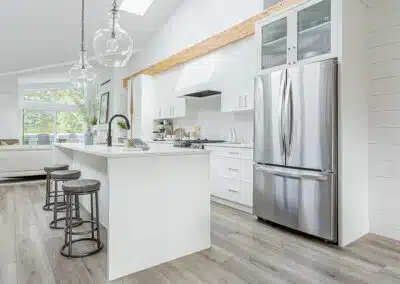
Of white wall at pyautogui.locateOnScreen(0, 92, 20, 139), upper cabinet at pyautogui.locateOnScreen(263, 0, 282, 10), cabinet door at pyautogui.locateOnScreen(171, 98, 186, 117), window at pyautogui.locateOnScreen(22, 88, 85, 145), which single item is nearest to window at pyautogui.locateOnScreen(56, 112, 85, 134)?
window at pyautogui.locateOnScreen(22, 88, 85, 145)

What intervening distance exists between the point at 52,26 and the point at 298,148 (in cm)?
518

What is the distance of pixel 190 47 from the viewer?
5.20 m

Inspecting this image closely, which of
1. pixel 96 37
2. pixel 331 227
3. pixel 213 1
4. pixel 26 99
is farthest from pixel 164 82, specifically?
pixel 26 99

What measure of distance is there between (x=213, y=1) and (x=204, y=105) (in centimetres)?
183

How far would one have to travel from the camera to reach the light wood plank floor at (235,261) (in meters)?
2.02

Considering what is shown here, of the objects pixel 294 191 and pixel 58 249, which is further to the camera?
pixel 294 191

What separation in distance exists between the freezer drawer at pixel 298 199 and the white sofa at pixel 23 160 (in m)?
4.84

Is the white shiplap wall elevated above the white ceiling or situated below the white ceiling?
below

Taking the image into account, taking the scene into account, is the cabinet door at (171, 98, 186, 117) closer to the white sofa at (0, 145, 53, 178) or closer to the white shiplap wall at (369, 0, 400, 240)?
the white sofa at (0, 145, 53, 178)

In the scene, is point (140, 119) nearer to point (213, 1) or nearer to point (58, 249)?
point (213, 1)

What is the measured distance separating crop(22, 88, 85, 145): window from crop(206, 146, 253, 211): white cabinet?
7594 mm

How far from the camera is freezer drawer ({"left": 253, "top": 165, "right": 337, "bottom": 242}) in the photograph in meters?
2.61

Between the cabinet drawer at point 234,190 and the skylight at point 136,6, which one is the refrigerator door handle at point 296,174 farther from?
the skylight at point 136,6

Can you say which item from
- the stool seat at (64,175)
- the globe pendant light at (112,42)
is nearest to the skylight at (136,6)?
the globe pendant light at (112,42)
